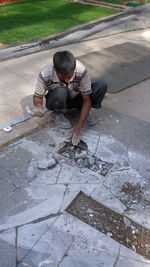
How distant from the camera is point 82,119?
3.83m

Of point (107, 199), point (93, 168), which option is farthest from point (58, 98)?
point (107, 199)

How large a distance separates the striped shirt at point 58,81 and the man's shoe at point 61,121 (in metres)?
0.47

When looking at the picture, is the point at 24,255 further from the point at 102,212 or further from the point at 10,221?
the point at 102,212

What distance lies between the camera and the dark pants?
3.87 metres

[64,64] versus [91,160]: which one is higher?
[64,64]

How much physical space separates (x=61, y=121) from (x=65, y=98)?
1.28 feet

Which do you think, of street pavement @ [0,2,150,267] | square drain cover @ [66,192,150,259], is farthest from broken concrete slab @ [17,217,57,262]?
square drain cover @ [66,192,150,259]

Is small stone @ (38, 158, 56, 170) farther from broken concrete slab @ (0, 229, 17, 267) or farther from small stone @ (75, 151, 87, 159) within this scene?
broken concrete slab @ (0, 229, 17, 267)

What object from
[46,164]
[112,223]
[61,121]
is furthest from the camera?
[61,121]

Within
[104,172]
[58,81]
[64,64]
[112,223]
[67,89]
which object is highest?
[64,64]

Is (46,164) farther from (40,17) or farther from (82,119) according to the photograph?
(40,17)

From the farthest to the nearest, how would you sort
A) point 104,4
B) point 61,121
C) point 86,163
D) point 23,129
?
1. point 104,4
2. point 61,121
3. point 23,129
4. point 86,163

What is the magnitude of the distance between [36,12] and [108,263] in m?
8.56

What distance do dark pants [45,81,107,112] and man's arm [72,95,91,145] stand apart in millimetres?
187
